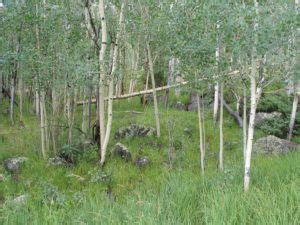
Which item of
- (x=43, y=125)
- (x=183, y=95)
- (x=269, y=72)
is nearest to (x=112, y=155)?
(x=43, y=125)

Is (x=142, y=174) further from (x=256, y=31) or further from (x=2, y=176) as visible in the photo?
(x=256, y=31)

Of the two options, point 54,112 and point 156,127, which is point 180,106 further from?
point 54,112

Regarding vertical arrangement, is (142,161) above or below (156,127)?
below

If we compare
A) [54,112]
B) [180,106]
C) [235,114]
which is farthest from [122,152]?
[180,106]

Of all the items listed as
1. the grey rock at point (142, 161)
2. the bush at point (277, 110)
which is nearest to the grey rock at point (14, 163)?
the grey rock at point (142, 161)

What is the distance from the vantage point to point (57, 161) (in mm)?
10508

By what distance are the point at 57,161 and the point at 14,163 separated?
1.10 m

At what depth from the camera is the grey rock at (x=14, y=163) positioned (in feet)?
33.2

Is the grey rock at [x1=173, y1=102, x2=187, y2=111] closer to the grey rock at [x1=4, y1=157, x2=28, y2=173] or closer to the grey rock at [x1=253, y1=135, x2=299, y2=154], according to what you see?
the grey rock at [x1=253, y1=135, x2=299, y2=154]

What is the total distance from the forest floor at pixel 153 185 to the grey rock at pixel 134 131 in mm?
303

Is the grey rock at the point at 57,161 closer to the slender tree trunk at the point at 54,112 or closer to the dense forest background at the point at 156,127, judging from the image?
the dense forest background at the point at 156,127

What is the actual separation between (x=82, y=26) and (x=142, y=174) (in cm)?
528

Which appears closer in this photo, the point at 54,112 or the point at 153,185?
the point at 153,185

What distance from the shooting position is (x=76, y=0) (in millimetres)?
11484
